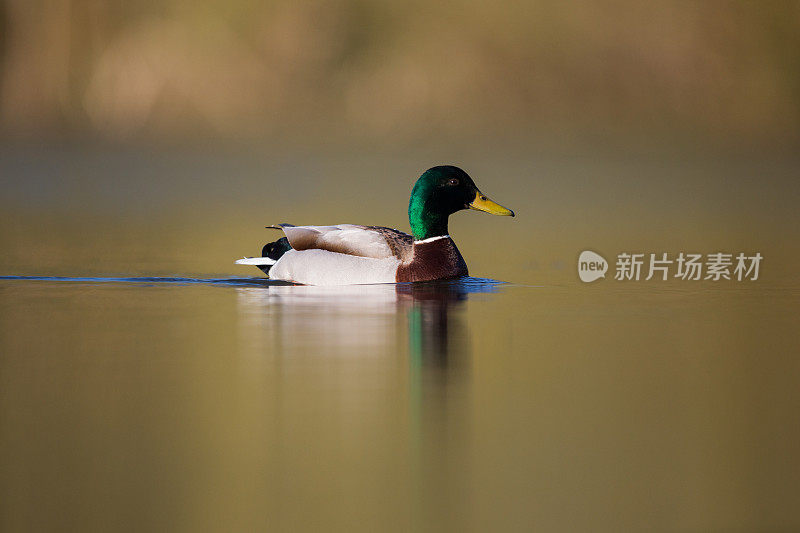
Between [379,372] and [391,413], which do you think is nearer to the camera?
[391,413]

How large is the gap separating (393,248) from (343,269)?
0.41 metres

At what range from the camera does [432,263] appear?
9.67 m

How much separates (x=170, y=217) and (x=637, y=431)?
38.1 feet

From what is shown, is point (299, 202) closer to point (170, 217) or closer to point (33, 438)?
point (170, 217)

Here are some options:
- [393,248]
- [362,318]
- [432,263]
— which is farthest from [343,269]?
[362,318]

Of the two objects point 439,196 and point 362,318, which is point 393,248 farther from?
point 362,318

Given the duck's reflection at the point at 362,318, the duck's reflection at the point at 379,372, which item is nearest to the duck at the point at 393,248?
the duck's reflection at the point at 362,318

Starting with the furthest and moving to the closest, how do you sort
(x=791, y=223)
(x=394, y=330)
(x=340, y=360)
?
(x=791, y=223) < (x=394, y=330) < (x=340, y=360)

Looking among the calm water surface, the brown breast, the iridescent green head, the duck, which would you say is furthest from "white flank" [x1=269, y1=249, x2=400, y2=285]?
the calm water surface

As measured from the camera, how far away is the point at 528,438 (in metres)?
4.68

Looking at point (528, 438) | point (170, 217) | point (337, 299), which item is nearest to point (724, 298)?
point (337, 299)

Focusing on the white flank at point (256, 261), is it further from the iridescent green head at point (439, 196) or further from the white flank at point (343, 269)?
the iridescent green head at point (439, 196)

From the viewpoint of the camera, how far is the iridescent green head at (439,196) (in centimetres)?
998

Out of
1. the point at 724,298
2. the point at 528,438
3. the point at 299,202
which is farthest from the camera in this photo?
the point at 299,202
